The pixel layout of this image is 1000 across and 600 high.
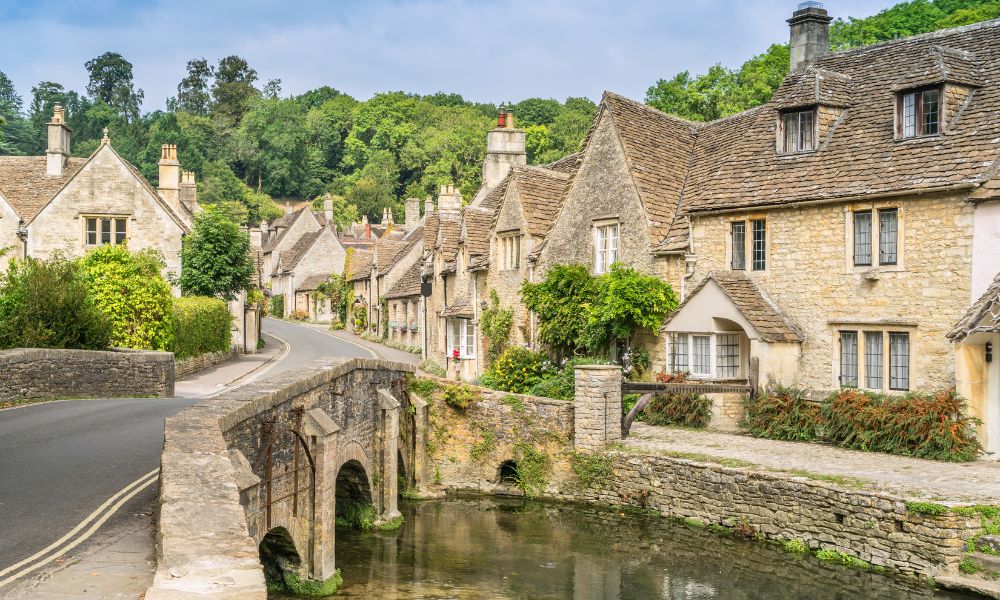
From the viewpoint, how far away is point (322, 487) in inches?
A: 675

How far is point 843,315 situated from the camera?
78.5 ft

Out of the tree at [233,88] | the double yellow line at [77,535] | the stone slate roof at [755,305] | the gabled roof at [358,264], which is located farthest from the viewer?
the tree at [233,88]

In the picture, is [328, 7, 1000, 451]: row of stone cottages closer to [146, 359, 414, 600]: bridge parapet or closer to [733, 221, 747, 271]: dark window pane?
[733, 221, 747, 271]: dark window pane

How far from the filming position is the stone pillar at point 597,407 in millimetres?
23953

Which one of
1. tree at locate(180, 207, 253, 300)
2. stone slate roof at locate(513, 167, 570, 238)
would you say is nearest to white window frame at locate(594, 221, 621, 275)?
stone slate roof at locate(513, 167, 570, 238)

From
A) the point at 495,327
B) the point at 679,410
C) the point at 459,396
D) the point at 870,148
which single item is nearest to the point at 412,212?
the point at 495,327

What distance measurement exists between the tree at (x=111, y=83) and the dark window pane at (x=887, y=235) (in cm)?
14796

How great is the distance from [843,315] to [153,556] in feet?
60.8

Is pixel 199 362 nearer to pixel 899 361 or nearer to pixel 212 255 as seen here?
pixel 212 255

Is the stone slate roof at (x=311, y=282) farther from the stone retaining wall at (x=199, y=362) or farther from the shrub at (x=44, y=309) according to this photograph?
the shrub at (x=44, y=309)

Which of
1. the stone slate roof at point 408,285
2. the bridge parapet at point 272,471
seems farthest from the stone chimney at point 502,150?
the bridge parapet at point 272,471

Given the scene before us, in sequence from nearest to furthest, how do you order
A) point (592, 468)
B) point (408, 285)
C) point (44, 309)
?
point (592, 468) → point (44, 309) → point (408, 285)

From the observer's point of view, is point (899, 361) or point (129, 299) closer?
point (899, 361)

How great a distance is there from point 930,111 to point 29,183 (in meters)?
39.7
